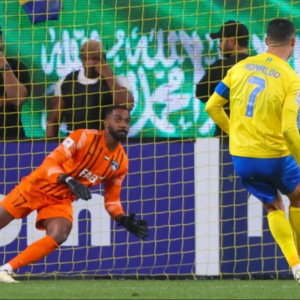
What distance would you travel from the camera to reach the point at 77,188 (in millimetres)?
7539

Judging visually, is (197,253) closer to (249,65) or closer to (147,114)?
(147,114)

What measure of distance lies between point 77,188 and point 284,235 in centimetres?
171

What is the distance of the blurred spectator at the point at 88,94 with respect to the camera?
908 cm

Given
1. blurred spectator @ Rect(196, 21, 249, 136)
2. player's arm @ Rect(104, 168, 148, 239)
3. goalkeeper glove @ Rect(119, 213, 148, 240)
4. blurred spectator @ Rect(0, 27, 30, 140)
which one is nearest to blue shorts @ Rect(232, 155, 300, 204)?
goalkeeper glove @ Rect(119, 213, 148, 240)

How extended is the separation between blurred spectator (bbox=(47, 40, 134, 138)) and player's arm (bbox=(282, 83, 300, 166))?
2.76 metres

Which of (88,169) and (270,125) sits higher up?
(270,125)

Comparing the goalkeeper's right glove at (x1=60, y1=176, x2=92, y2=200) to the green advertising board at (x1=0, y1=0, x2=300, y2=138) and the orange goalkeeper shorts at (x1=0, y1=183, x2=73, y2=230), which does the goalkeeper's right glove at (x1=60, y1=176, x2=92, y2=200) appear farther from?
the green advertising board at (x1=0, y1=0, x2=300, y2=138)

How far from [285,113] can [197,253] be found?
9.07 ft

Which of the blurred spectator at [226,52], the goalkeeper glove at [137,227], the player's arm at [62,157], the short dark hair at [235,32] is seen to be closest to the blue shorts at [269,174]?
the goalkeeper glove at [137,227]

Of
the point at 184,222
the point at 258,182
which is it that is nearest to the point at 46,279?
the point at 184,222

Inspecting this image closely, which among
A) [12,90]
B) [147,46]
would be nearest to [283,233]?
[147,46]

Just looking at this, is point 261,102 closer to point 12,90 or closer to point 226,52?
point 226,52

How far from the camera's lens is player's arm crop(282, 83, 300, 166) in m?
6.46

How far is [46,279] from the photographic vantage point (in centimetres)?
893
